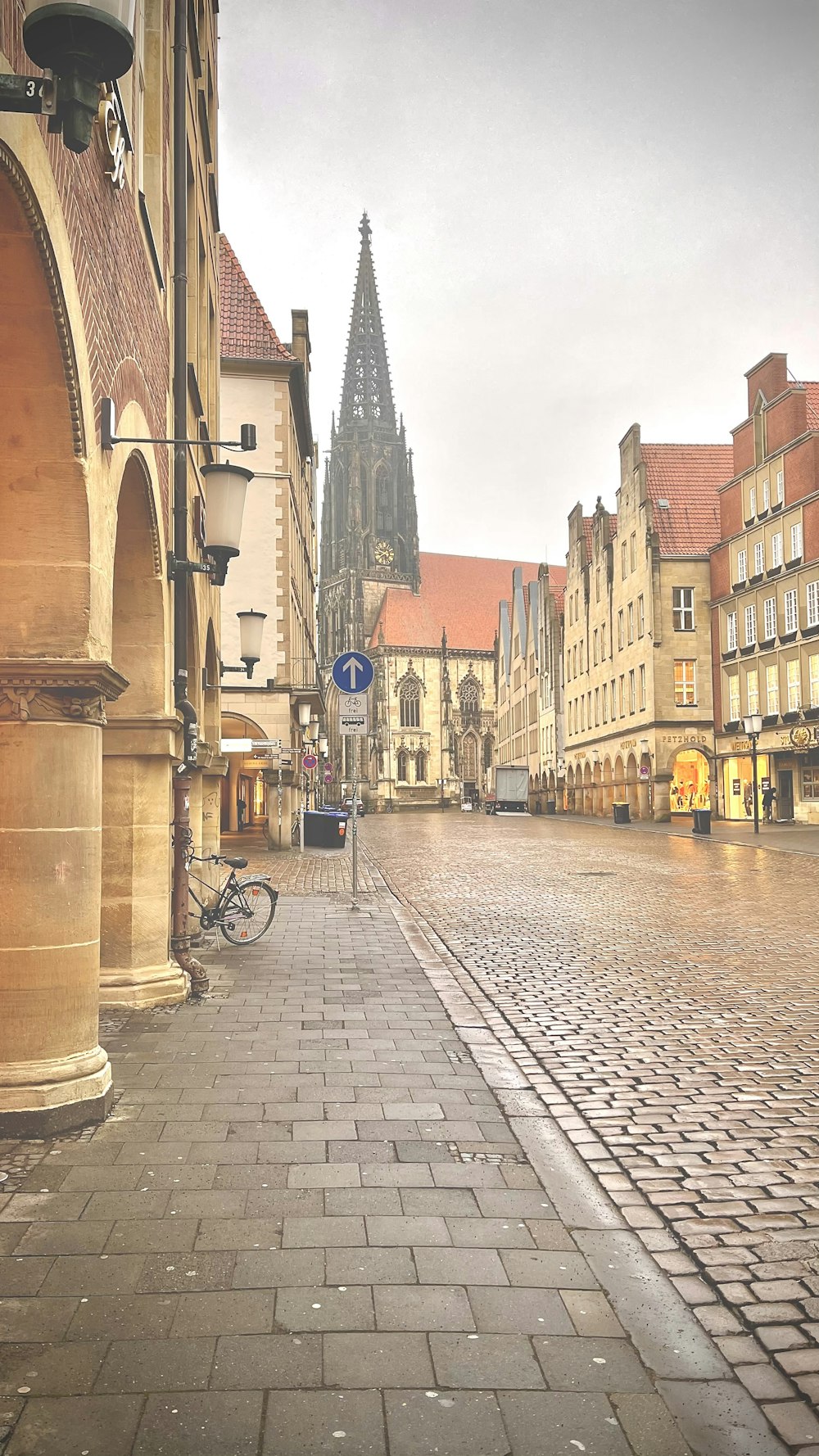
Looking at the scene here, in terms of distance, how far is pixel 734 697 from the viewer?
43969 millimetres

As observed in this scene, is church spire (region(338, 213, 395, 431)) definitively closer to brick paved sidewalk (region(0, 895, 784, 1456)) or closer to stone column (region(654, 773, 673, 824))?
stone column (region(654, 773, 673, 824))

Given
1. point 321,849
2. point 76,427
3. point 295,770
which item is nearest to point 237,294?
point 295,770

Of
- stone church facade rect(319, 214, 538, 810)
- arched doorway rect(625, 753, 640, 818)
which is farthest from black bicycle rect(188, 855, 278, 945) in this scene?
stone church facade rect(319, 214, 538, 810)

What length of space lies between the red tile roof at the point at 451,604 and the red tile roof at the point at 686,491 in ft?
165

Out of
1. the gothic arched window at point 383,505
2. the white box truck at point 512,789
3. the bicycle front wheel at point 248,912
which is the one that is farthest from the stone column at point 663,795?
Result: the gothic arched window at point 383,505

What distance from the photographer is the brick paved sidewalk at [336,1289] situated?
2.72m

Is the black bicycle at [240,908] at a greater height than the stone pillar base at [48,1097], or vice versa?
the black bicycle at [240,908]

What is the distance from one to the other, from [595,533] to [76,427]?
56198 millimetres

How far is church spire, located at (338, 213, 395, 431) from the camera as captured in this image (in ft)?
360

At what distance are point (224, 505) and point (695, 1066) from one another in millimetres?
5347

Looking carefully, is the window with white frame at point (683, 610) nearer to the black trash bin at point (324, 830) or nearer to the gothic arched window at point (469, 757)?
the black trash bin at point (324, 830)

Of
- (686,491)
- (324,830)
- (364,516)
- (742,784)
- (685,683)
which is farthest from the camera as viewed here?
(364,516)

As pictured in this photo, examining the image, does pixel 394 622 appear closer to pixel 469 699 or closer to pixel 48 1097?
pixel 469 699

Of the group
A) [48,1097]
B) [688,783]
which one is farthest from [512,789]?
[48,1097]
